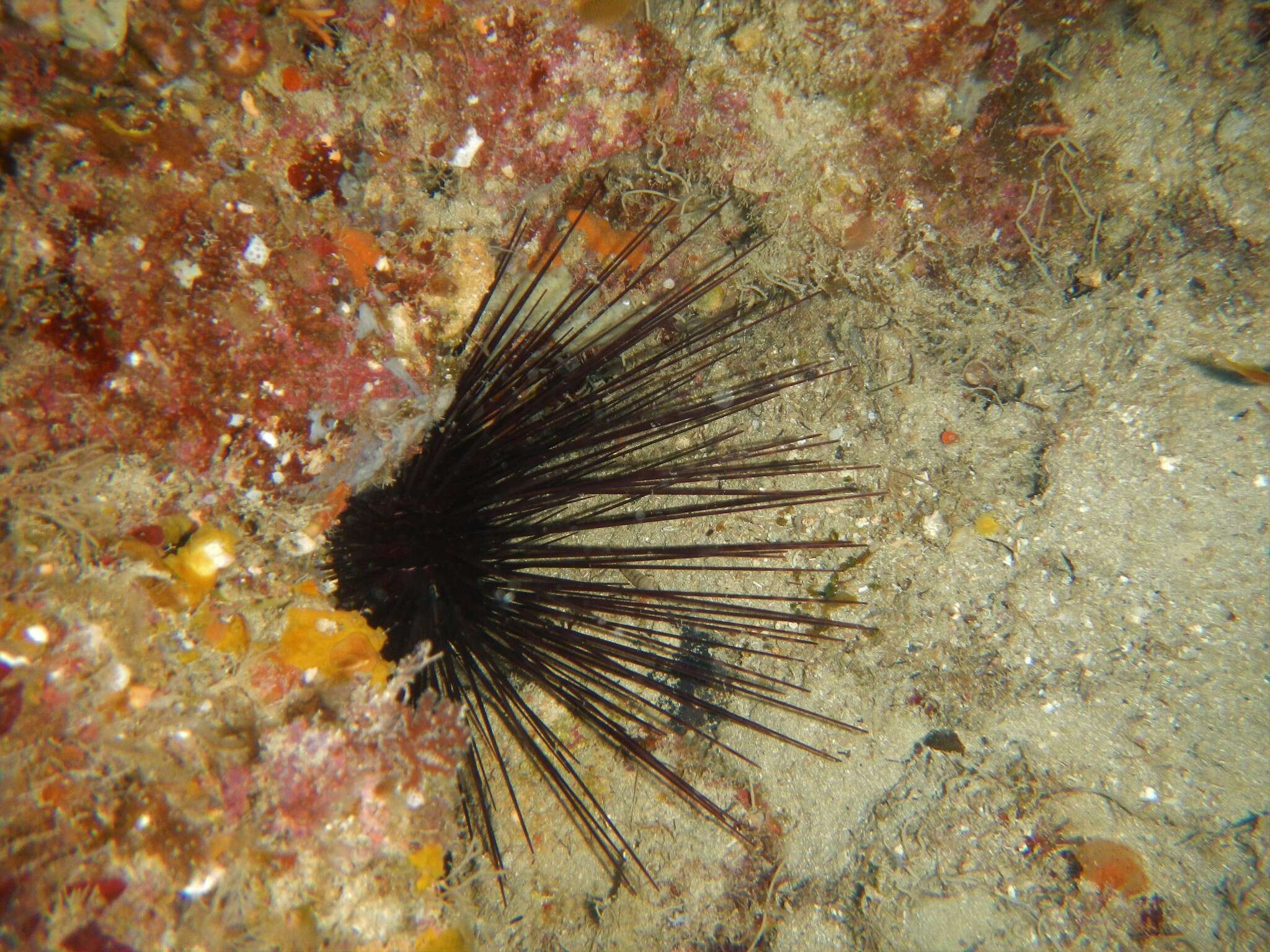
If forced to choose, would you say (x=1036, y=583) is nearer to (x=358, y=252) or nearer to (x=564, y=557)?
(x=564, y=557)

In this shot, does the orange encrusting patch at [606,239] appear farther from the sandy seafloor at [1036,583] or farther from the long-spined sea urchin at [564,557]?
the sandy seafloor at [1036,583]

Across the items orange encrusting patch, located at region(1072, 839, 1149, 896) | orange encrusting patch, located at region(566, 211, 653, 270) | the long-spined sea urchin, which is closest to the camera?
orange encrusting patch, located at region(1072, 839, 1149, 896)

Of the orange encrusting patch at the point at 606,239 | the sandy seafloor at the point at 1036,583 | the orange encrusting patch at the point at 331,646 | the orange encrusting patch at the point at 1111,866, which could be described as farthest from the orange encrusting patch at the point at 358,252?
the orange encrusting patch at the point at 1111,866

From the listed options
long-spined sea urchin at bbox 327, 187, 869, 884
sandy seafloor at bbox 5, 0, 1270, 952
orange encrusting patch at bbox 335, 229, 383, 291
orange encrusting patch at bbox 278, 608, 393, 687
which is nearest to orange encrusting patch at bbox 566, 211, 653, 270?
long-spined sea urchin at bbox 327, 187, 869, 884

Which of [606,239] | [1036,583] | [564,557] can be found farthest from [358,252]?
[1036,583]

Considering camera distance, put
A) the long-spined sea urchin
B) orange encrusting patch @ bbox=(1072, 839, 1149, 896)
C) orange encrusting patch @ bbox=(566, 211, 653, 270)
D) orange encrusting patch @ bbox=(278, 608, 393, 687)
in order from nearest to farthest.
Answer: orange encrusting patch @ bbox=(278, 608, 393, 687) < orange encrusting patch @ bbox=(1072, 839, 1149, 896) < the long-spined sea urchin < orange encrusting patch @ bbox=(566, 211, 653, 270)

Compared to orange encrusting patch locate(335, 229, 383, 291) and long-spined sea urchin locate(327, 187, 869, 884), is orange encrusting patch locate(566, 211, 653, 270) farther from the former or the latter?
orange encrusting patch locate(335, 229, 383, 291)
